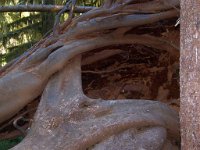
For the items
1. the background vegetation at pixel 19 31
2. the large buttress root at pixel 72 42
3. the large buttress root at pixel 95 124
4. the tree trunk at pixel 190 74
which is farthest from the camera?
the background vegetation at pixel 19 31

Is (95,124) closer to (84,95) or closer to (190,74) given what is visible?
(84,95)

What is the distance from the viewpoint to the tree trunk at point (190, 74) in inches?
95.6

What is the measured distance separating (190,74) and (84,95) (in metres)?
1.01

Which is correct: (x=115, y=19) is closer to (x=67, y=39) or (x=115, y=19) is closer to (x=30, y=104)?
(x=67, y=39)

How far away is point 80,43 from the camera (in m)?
3.74

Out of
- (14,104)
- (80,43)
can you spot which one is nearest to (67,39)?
(80,43)

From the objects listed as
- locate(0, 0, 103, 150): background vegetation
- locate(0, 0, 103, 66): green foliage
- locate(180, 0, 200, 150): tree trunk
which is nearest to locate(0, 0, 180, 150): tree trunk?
locate(180, 0, 200, 150): tree trunk

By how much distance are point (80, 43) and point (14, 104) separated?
2.31ft

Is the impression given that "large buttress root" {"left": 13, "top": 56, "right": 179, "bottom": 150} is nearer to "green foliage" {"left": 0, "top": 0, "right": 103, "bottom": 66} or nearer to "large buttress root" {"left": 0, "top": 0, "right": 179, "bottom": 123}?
"large buttress root" {"left": 0, "top": 0, "right": 179, "bottom": 123}

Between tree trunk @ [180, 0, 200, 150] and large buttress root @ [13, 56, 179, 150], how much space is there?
0.48 metres

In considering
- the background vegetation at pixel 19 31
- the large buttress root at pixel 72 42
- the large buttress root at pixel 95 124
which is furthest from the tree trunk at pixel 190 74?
the background vegetation at pixel 19 31

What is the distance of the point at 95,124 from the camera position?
2.98 meters

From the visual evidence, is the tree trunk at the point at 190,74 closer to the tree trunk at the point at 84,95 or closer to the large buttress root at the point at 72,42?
the tree trunk at the point at 84,95

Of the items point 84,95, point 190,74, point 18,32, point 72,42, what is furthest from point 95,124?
point 18,32
